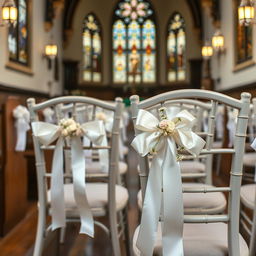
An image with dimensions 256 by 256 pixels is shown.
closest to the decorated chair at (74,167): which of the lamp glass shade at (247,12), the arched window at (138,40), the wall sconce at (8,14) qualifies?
the wall sconce at (8,14)

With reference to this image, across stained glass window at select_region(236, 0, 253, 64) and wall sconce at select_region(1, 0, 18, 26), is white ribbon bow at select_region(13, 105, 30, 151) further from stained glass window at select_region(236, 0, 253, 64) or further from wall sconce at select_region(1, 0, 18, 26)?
stained glass window at select_region(236, 0, 253, 64)

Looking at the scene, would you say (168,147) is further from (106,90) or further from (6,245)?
(106,90)

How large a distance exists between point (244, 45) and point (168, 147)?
218 inches

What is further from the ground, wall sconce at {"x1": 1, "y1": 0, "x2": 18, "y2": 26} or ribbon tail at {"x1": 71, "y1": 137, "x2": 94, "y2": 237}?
wall sconce at {"x1": 1, "y1": 0, "x2": 18, "y2": 26}

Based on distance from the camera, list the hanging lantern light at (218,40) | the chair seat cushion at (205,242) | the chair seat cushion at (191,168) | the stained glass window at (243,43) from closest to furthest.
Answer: the chair seat cushion at (205,242), the chair seat cushion at (191,168), the stained glass window at (243,43), the hanging lantern light at (218,40)

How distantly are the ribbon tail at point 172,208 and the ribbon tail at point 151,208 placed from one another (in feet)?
0.08

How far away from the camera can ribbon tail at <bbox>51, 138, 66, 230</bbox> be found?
58.9 inches

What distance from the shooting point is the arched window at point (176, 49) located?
11.0m

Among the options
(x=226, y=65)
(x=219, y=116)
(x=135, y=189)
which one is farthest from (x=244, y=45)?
(x=135, y=189)

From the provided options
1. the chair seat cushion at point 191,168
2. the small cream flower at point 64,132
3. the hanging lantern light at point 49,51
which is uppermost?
the hanging lantern light at point 49,51

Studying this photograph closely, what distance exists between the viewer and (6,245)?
2246mm

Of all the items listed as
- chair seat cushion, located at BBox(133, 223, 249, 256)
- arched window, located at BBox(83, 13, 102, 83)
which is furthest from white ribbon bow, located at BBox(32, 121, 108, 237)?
arched window, located at BBox(83, 13, 102, 83)

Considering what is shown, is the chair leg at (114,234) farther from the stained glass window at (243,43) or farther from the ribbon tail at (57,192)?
the stained glass window at (243,43)

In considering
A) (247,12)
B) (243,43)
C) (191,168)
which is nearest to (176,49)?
(243,43)
